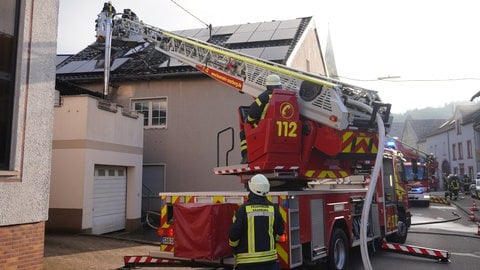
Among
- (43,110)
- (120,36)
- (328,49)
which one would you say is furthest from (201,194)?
(328,49)

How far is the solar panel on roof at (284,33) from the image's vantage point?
18.0 metres

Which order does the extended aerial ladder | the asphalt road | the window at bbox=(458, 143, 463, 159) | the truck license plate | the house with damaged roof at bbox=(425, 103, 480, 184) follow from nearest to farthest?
1. the truck license plate
2. the extended aerial ladder
3. the asphalt road
4. the house with damaged roof at bbox=(425, 103, 480, 184)
5. the window at bbox=(458, 143, 463, 159)

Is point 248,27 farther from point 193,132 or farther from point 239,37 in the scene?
point 193,132

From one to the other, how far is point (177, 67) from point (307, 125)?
10.3m

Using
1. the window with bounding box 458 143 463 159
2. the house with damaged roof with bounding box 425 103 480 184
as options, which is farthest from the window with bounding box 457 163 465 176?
the window with bounding box 458 143 463 159

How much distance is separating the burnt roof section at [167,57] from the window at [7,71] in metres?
10.1

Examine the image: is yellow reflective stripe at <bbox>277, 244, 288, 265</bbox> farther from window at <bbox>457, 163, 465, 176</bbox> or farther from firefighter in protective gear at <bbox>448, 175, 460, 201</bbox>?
window at <bbox>457, 163, 465, 176</bbox>

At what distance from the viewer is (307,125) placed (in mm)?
7391

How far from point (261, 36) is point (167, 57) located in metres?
4.00

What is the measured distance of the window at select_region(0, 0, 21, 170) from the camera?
570 centimetres

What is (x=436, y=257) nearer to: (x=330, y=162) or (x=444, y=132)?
(x=330, y=162)

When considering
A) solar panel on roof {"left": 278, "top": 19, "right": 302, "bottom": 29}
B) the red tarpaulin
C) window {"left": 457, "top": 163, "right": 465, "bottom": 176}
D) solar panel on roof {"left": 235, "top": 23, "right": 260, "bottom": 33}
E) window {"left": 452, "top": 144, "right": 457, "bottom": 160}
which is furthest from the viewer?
window {"left": 452, "top": 144, "right": 457, "bottom": 160}

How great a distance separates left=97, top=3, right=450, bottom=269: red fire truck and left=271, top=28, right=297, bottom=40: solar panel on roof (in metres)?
9.44

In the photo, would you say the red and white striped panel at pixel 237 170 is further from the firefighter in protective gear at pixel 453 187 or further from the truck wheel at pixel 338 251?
the firefighter in protective gear at pixel 453 187
